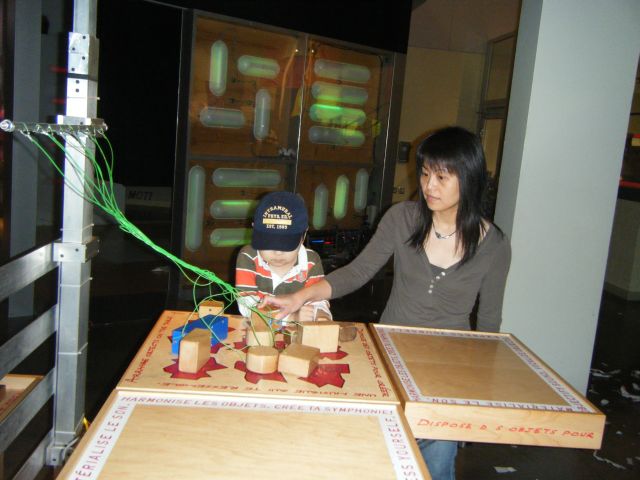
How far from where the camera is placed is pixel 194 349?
123cm

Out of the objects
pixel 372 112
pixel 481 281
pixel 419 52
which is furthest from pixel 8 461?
pixel 419 52

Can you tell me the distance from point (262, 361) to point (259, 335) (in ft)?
0.42

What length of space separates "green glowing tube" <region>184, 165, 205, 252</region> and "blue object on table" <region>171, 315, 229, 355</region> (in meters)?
2.64

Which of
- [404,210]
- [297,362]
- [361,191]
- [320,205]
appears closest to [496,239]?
[404,210]

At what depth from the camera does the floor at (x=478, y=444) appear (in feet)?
7.60

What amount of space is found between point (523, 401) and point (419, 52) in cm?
Answer: 542

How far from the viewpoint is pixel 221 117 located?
4.02 m

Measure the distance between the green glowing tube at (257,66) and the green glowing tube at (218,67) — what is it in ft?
0.41

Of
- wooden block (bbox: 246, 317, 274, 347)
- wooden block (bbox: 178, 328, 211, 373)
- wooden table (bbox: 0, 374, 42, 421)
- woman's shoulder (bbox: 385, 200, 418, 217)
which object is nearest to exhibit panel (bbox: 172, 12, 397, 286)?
woman's shoulder (bbox: 385, 200, 418, 217)

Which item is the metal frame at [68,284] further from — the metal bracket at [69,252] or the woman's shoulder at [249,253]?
the woman's shoulder at [249,253]

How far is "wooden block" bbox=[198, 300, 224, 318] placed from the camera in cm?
150

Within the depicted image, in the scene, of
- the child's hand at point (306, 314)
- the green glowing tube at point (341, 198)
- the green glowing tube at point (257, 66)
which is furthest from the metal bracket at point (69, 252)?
the green glowing tube at point (341, 198)

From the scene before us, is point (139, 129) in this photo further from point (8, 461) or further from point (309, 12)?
point (8, 461)

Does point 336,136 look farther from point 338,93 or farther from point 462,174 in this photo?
point 462,174
